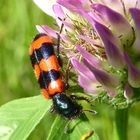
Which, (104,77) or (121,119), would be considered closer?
(104,77)

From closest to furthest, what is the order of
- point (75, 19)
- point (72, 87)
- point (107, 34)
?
point (107, 34)
point (75, 19)
point (72, 87)

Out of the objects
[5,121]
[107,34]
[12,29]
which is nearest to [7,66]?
[12,29]

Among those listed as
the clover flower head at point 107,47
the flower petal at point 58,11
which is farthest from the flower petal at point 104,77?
the flower petal at point 58,11

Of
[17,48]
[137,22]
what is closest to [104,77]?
[137,22]

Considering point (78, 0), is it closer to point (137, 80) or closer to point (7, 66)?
point (137, 80)

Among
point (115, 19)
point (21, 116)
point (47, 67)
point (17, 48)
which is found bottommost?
point (17, 48)

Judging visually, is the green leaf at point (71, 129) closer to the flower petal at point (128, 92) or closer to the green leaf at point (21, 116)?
the green leaf at point (21, 116)

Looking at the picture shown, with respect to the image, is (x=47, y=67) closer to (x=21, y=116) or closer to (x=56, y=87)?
(x=56, y=87)
